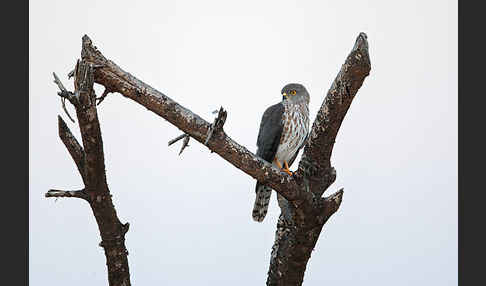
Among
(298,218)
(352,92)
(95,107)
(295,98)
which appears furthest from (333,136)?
(95,107)

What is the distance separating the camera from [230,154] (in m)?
3.19

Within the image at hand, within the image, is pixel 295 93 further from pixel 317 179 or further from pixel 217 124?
pixel 217 124

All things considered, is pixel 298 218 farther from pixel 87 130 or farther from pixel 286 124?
pixel 87 130

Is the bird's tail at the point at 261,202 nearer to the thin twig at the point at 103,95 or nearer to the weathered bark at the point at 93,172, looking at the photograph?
the weathered bark at the point at 93,172

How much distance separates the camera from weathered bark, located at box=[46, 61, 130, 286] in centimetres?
283

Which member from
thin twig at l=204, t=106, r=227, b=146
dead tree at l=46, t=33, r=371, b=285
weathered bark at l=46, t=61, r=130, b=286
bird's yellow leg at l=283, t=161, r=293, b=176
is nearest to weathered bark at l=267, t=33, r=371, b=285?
dead tree at l=46, t=33, r=371, b=285

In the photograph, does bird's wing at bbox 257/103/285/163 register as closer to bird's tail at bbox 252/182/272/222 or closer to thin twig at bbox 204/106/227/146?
bird's tail at bbox 252/182/272/222

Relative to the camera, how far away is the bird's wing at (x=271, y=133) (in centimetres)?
419

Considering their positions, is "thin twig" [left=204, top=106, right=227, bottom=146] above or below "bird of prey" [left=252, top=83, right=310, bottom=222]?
below

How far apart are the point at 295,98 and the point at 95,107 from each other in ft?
6.79

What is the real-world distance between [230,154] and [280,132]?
3.59ft

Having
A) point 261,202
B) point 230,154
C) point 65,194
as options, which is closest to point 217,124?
point 230,154

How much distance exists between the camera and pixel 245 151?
325 centimetres

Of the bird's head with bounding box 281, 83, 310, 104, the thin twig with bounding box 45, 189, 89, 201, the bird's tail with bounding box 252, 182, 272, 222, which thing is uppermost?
the bird's head with bounding box 281, 83, 310, 104
